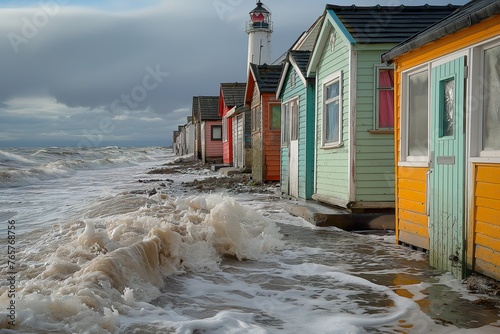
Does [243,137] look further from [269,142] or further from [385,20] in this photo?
[385,20]

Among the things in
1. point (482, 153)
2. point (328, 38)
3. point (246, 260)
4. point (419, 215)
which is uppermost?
point (328, 38)

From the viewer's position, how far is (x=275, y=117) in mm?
18188

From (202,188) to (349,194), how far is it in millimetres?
8945

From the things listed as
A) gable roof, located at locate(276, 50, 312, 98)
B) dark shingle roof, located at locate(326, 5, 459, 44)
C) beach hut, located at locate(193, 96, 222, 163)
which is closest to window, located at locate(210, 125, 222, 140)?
beach hut, located at locate(193, 96, 222, 163)

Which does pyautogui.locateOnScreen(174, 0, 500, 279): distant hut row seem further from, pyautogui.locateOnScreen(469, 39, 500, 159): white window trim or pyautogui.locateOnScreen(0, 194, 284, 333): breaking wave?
pyautogui.locateOnScreen(0, 194, 284, 333): breaking wave

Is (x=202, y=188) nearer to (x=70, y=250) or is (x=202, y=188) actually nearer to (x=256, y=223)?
(x=256, y=223)

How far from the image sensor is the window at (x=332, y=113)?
10148 mm

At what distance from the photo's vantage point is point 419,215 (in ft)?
22.1

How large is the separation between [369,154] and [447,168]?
3795mm

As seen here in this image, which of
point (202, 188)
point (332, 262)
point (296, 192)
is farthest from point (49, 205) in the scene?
point (332, 262)

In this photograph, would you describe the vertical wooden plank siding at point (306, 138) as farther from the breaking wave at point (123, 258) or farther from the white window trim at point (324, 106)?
the breaking wave at point (123, 258)

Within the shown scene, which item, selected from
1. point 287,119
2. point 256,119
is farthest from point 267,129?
point 287,119

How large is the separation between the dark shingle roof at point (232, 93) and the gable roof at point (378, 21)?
2042 cm

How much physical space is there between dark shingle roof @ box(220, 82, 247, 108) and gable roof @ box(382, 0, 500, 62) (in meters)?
24.4
